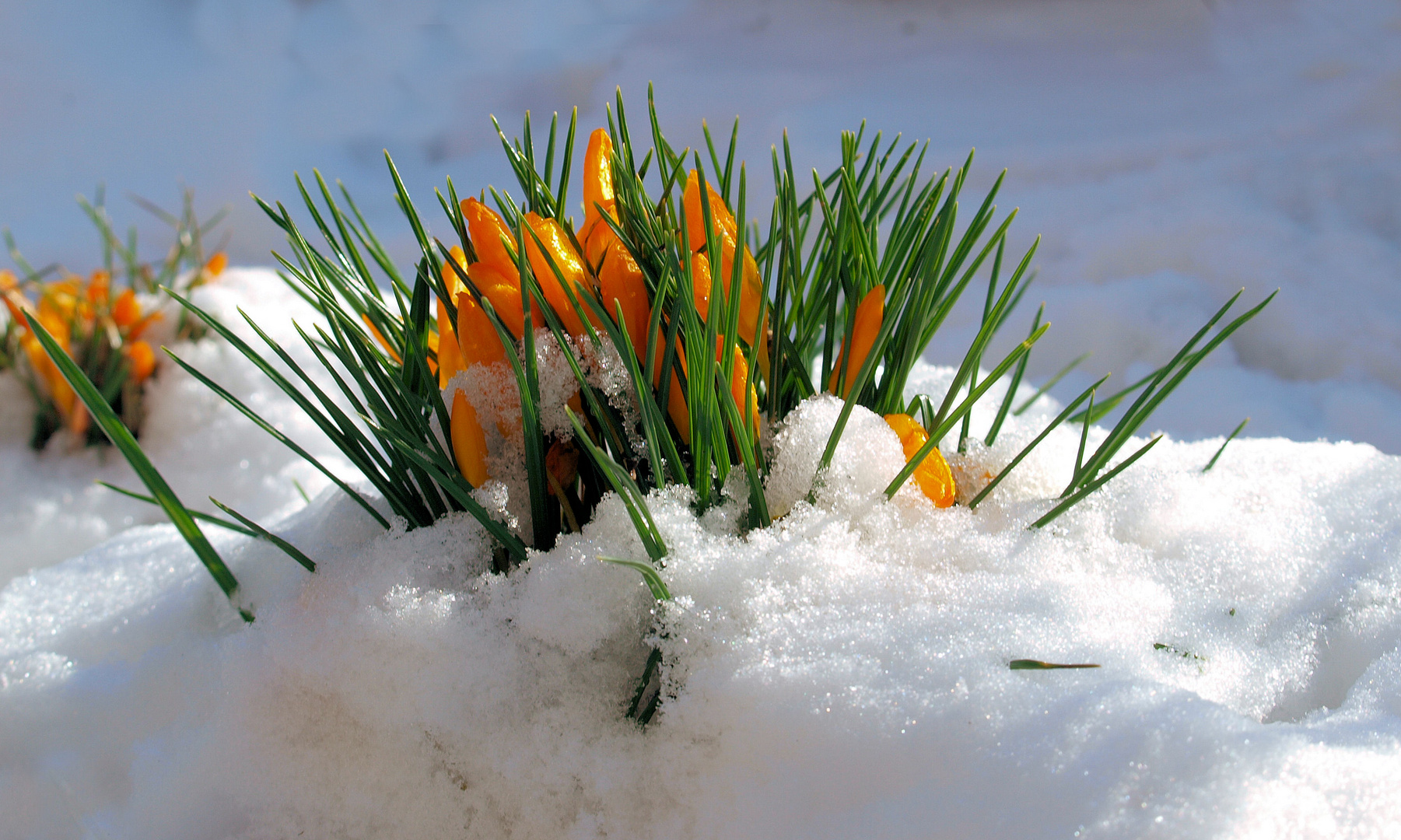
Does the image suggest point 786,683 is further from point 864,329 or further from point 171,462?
point 171,462

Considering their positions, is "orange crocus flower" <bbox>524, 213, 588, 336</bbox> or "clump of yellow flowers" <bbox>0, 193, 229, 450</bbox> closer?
"orange crocus flower" <bbox>524, 213, 588, 336</bbox>

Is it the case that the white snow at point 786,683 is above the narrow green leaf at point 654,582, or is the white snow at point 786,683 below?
below

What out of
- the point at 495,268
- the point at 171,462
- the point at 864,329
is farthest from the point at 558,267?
the point at 171,462

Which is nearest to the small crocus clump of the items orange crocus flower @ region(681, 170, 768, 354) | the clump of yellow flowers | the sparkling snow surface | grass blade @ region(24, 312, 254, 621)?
the clump of yellow flowers

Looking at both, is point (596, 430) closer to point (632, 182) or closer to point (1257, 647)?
point (632, 182)

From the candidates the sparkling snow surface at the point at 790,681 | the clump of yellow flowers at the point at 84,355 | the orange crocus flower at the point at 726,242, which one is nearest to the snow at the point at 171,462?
the clump of yellow flowers at the point at 84,355

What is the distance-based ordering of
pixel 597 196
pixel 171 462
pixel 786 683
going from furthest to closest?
1. pixel 171 462
2. pixel 597 196
3. pixel 786 683

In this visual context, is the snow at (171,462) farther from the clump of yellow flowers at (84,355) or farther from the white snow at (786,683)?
the white snow at (786,683)

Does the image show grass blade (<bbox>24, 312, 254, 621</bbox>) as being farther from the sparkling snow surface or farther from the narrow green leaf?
the narrow green leaf
